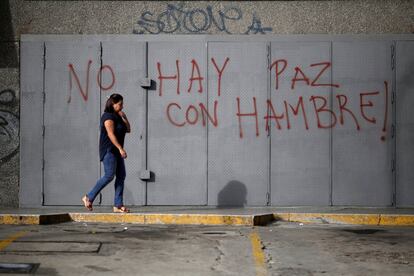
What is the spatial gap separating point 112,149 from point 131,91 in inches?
75.3

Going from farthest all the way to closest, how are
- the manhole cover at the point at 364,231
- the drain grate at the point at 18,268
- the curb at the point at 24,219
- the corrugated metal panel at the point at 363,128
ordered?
the corrugated metal panel at the point at 363,128, the curb at the point at 24,219, the manhole cover at the point at 364,231, the drain grate at the point at 18,268

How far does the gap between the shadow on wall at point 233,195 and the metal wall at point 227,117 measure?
2 centimetres

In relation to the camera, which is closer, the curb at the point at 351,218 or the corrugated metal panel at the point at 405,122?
the curb at the point at 351,218

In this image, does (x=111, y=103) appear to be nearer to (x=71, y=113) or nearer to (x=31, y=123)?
(x=71, y=113)

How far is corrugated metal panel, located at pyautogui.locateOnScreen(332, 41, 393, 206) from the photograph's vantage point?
1273cm

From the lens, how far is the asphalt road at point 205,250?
272 inches

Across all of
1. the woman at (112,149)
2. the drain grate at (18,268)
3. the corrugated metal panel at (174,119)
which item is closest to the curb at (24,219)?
the woman at (112,149)

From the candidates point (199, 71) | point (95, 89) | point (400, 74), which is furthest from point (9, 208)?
point (400, 74)

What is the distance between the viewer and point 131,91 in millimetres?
12852

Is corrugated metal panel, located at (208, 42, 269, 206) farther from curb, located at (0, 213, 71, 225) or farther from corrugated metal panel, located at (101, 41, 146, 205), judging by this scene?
curb, located at (0, 213, 71, 225)

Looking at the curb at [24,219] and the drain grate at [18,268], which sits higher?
the curb at [24,219]

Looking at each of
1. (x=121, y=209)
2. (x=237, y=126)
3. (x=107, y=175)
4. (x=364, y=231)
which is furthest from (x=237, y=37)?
(x=364, y=231)

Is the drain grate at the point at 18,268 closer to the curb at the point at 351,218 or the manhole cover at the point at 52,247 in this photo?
the manhole cover at the point at 52,247

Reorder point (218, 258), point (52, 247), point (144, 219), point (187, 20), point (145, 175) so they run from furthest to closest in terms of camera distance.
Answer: point (187, 20) → point (145, 175) → point (144, 219) → point (52, 247) → point (218, 258)
